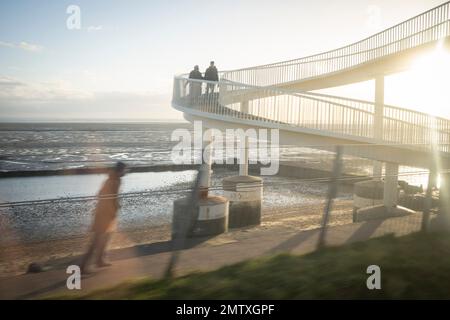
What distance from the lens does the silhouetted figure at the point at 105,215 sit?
5762mm

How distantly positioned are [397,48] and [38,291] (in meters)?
12.8

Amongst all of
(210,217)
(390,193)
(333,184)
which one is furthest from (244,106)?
(333,184)

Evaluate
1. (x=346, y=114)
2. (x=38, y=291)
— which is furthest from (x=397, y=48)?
(x=38, y=291)

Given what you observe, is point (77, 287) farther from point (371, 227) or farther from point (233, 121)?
point (233, 121)

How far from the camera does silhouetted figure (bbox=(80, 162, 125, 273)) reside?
576 cm

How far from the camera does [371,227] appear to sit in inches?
308

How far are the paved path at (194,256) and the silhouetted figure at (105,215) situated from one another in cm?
27

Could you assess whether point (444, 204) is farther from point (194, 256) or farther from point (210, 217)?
point (210, 217)

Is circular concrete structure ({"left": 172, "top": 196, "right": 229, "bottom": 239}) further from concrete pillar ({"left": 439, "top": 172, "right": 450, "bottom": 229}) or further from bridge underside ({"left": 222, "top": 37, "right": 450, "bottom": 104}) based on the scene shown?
concrete pillar ({"left": 439, "top": 172, "right": 450, "bottom": 229})

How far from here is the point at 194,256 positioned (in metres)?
6.00

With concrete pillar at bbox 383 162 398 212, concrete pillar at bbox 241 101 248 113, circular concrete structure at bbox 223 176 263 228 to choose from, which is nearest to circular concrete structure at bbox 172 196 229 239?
circular concrete structure at bbox 223 176 263 228

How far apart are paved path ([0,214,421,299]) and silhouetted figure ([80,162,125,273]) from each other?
272mm

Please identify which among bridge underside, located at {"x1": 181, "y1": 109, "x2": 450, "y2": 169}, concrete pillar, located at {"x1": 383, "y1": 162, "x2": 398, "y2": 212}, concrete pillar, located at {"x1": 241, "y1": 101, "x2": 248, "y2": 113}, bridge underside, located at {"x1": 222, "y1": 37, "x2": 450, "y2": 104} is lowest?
concrete pillar, located at {"x1": 383, "y1": 162, "x2": 398, "y2": 212}

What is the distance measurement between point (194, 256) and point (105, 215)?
4.59 ft
